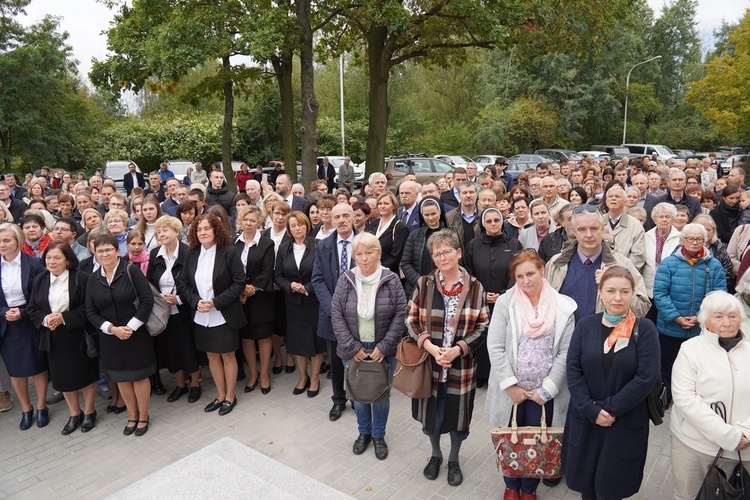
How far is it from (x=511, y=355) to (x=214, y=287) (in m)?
3.02

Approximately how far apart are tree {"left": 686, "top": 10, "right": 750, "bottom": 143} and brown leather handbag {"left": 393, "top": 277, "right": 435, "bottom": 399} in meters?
22.9

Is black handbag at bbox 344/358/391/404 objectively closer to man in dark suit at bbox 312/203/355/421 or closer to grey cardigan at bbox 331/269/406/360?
grey cardigan at bbox 331/269/406/360

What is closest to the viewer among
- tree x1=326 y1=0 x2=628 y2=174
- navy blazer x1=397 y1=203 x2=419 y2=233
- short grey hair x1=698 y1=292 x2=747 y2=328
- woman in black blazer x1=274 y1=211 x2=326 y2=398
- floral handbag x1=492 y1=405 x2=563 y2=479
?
short grey hair x1=698 y1=292 x2=747 y2=328

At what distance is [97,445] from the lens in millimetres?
4980

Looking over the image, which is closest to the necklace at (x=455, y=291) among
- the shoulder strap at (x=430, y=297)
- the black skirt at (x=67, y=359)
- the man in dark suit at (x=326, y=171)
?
the shoulder strap at (x=430, y=297)

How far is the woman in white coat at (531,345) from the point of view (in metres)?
3.57

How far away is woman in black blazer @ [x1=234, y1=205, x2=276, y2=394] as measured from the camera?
5.76 meters

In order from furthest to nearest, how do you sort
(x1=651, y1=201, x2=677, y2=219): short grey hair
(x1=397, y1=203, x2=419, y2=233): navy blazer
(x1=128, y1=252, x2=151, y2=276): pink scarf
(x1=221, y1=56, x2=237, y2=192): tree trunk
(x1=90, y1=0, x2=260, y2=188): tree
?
(x1=221, y1=56, x2=237, y2=192): tree trunk < (x1=90, y1=0, x2=260, y2=188): tree < (x1=397, y1=203, x2=419, y2=233): navy blazer < (x1=128, y1=252, x2=151, y2=276): pink scarf < (x1=651, y1=201, x2=677, y2=219): short grey hair

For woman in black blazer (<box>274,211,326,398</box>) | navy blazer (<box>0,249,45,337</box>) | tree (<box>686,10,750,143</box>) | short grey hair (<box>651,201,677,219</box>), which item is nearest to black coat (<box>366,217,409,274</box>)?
woman in black blazer (<box>274,211,326,398</box>)

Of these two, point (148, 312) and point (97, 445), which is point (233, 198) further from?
point (97, 445)

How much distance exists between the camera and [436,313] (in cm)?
395

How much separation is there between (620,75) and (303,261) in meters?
40.7

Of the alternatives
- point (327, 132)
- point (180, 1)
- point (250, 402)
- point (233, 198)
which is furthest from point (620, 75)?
point (250, 402)

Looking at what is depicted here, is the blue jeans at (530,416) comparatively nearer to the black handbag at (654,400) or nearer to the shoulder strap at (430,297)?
the black handbag at (654,400)
